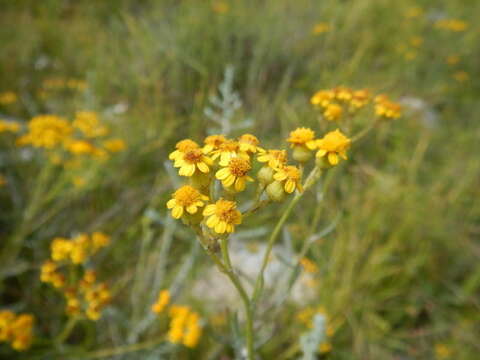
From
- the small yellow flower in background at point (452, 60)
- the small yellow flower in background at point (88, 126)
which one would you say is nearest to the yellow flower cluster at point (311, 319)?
the small yellow flower in background at point (88, 126)

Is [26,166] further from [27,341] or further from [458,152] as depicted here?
[458,152]

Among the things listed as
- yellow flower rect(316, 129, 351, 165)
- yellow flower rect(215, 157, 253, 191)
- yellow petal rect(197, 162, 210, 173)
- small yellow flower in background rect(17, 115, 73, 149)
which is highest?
small yellow flower in background rect(17, 115, 73, 149)

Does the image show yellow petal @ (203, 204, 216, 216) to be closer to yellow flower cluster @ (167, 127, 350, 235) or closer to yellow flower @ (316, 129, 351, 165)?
yellow flower cluster @ (167, 127, 350, 235)

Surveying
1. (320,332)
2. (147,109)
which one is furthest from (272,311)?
(147,109)

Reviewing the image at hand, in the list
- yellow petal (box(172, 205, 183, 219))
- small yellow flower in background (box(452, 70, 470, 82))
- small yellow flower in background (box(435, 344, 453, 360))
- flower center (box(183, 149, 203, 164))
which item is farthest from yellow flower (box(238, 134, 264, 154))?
small yellow flower in background (box(452, 70, 470, 82))

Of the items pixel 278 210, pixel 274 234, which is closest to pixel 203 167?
pixel 274 234

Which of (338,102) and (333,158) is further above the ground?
(338,102)

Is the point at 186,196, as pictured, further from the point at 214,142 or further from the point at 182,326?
the point at 182,326

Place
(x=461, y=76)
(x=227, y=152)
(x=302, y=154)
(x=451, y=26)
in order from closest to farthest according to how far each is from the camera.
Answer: (x=227, y=152) < (x=302, y=154) < (x=461, y=76) < (x=451, y=26)
